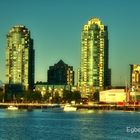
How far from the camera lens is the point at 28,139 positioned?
3652 inches

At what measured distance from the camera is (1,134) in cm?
10056

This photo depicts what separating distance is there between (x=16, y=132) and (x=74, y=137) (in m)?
12.0

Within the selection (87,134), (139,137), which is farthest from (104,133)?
(139,137)

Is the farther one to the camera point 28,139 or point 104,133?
point 104,133

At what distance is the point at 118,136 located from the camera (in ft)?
318

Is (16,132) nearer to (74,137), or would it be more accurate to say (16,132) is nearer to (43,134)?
(43,134)

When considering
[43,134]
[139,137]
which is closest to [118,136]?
[139,137]

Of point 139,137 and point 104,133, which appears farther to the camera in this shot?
point 104,133

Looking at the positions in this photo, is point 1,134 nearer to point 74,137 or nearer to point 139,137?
point 74,137

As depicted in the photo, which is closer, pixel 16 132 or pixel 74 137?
pixel 74 137

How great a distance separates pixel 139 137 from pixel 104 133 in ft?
35.2

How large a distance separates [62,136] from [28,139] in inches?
252

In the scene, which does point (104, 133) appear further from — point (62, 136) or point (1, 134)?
point (1, 134)

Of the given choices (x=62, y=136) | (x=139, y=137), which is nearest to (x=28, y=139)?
(x=62, y=136)
